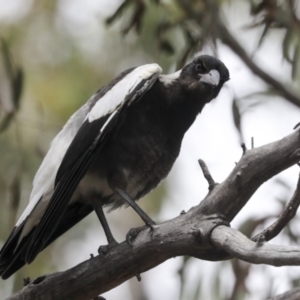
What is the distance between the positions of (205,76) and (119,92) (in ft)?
1.19

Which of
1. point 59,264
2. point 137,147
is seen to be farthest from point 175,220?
point 59,264

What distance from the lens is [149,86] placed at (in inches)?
99.6

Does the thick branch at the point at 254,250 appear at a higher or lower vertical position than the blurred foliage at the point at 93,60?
lower

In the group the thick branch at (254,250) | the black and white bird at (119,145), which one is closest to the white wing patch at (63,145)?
the black and white bird at (119,145)

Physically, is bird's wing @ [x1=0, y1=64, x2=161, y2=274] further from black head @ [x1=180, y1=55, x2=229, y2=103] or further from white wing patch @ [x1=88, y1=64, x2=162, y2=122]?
black head @ [x1=180, y1=55, x2=229, y2=103]

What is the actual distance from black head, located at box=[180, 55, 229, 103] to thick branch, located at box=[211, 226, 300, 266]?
37.2 inches

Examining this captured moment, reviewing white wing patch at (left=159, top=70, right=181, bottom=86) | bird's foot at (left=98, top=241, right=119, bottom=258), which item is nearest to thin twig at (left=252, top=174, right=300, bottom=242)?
bird's foot at (left=98, top=241, right=119, bottom=258)

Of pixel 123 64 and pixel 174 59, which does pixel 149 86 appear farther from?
pixel 123 64

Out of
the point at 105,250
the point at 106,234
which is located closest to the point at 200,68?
the point at 106,234

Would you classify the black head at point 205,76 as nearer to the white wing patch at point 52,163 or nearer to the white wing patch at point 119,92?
the white wing patch at point 119,92

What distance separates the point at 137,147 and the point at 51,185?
35cm

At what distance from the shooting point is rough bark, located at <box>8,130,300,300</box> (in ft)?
5.32

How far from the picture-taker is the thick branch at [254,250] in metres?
1.46

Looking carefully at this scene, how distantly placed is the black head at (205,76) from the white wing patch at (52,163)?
44 cm
